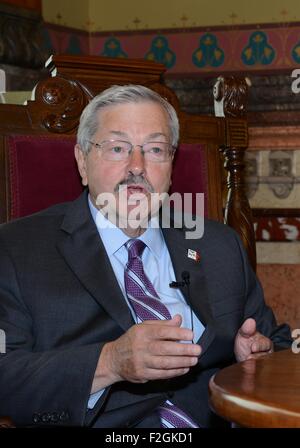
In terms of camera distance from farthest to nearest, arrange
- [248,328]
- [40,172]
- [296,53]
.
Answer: [296,53] → [40,172] → [248,328]

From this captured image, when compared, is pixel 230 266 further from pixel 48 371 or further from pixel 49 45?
pixel 49 45

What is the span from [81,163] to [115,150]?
0.48 ft

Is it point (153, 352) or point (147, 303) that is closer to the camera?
point (153, 352)

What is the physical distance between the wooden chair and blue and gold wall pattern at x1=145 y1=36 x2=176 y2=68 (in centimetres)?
326

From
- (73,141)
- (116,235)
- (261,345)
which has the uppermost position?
(73,141)

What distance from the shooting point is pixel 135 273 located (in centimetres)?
202

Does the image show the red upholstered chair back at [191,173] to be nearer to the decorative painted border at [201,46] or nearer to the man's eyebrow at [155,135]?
the man's eyebrow at [155,135]

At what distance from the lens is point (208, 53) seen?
5.74 m

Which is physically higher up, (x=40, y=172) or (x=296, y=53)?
(x=296, y=53)

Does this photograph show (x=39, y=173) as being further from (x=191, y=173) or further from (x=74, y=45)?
(x=74, y=45)

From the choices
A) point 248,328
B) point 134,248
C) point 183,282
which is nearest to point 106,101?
point 134,248

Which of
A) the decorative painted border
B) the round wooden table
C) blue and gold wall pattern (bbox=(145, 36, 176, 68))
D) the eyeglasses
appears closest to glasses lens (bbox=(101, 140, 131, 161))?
the eyeglasses
